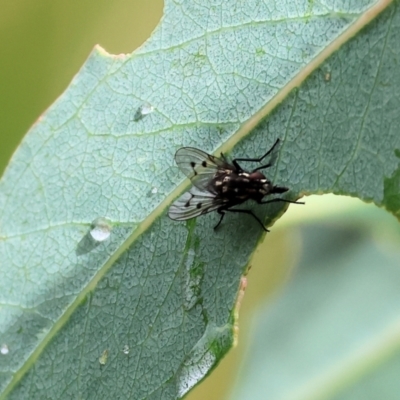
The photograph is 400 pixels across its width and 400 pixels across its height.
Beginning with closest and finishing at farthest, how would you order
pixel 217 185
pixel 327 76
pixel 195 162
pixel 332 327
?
pixel 327 76 → pixel 195 162 → pixel 217 185 → pixel 332 327

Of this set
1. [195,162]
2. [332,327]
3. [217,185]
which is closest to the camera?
[195,162]

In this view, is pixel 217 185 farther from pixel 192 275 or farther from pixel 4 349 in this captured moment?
pixel 4 349

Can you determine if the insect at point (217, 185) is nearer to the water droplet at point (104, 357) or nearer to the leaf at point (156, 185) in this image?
the leaf at point (156, 185)


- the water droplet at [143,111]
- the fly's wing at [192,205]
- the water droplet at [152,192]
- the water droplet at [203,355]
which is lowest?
the water droplet at [203,355]

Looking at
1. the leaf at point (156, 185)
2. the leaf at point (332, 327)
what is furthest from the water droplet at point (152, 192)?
the leaf at point (332, 327)

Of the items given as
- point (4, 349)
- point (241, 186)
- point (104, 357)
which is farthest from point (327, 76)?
point (4, 349)

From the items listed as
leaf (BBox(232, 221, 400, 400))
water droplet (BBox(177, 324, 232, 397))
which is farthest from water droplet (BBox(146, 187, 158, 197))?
leaf (BBox(232, 221, 400, 400))

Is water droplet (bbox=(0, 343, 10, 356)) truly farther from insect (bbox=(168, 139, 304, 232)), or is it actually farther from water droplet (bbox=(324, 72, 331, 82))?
water droplet (bbox=(324, 72, 331, 82))

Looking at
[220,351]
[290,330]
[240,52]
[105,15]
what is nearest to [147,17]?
[105,15]
